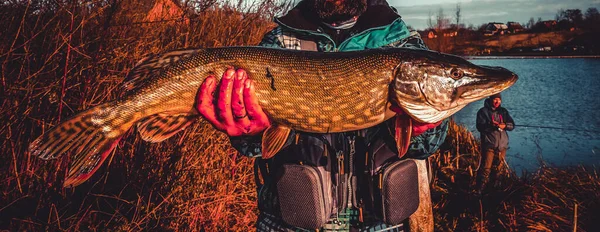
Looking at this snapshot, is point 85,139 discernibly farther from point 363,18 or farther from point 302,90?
point 363,18

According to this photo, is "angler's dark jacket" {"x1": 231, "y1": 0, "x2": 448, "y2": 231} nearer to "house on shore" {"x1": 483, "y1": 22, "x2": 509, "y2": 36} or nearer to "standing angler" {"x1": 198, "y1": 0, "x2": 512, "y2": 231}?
"standing angler" {"x1": 198, "y1": 0, "x2": 512, "y2": 231}

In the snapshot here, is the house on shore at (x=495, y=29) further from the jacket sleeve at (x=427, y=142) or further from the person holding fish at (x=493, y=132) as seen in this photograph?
the jacket sleeve at (x=427, y=142)

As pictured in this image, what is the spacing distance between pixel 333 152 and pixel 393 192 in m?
0.28

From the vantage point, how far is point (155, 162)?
2715 mm

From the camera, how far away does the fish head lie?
5.21 ft

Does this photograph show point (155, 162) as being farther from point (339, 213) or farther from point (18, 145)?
point (339, 213)

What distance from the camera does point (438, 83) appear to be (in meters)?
1.61

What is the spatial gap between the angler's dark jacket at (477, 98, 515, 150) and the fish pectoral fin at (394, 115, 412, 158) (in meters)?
3.64

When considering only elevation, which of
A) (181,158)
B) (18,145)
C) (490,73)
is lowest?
(181,158)

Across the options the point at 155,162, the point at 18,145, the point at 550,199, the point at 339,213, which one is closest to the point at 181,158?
the point at 155,162

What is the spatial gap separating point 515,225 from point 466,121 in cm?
764

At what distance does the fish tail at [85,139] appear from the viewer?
4.72ft

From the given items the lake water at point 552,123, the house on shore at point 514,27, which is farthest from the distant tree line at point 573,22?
the lake water at point 552,123

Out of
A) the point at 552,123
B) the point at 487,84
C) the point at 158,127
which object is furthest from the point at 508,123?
the point at 552,123
